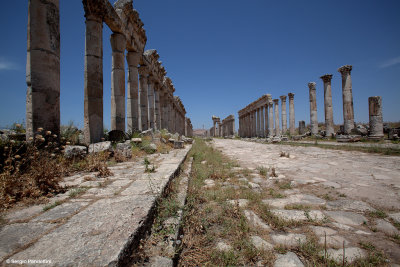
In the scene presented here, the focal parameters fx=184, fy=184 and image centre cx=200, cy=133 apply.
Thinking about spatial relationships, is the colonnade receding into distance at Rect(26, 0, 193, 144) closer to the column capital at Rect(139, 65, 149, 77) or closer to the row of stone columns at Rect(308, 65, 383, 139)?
the column capital at Rect(139, 65, 149, 77)

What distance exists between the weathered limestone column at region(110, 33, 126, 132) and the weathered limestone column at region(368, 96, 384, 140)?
18.9 meters

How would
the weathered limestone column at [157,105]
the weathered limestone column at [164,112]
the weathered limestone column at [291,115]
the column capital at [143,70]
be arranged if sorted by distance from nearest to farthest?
1. the column capital at [143,70]
2. the weathered limestone column at [157,105]
3. the weathered limestone column at [164,112]
4. the weathered limestone column at [291,115]

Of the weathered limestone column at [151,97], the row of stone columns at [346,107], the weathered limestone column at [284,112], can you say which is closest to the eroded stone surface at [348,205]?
the weathered limestone column at [151,97]

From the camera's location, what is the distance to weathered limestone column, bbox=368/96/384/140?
1531 cm

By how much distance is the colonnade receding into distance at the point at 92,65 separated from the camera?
470 cm

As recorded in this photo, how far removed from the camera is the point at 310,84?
22969 mm

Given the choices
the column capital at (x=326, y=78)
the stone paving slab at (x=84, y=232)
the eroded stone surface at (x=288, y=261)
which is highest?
the column capital at (x=326, y=78)

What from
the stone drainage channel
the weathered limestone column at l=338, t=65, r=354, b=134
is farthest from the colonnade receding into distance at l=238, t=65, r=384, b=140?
the stone drainage channel

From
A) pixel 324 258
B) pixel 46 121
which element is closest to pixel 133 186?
pixel 324 258

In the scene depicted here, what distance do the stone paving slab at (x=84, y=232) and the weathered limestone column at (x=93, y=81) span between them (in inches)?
205

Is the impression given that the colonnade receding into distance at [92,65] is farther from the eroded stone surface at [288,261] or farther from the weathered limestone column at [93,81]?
the eroded stone surface at [288,261]

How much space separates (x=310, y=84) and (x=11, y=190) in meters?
27.1

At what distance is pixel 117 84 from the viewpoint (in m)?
8.68

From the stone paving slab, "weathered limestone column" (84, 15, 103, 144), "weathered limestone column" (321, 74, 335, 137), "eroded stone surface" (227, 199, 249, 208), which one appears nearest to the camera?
the stone paving slab
